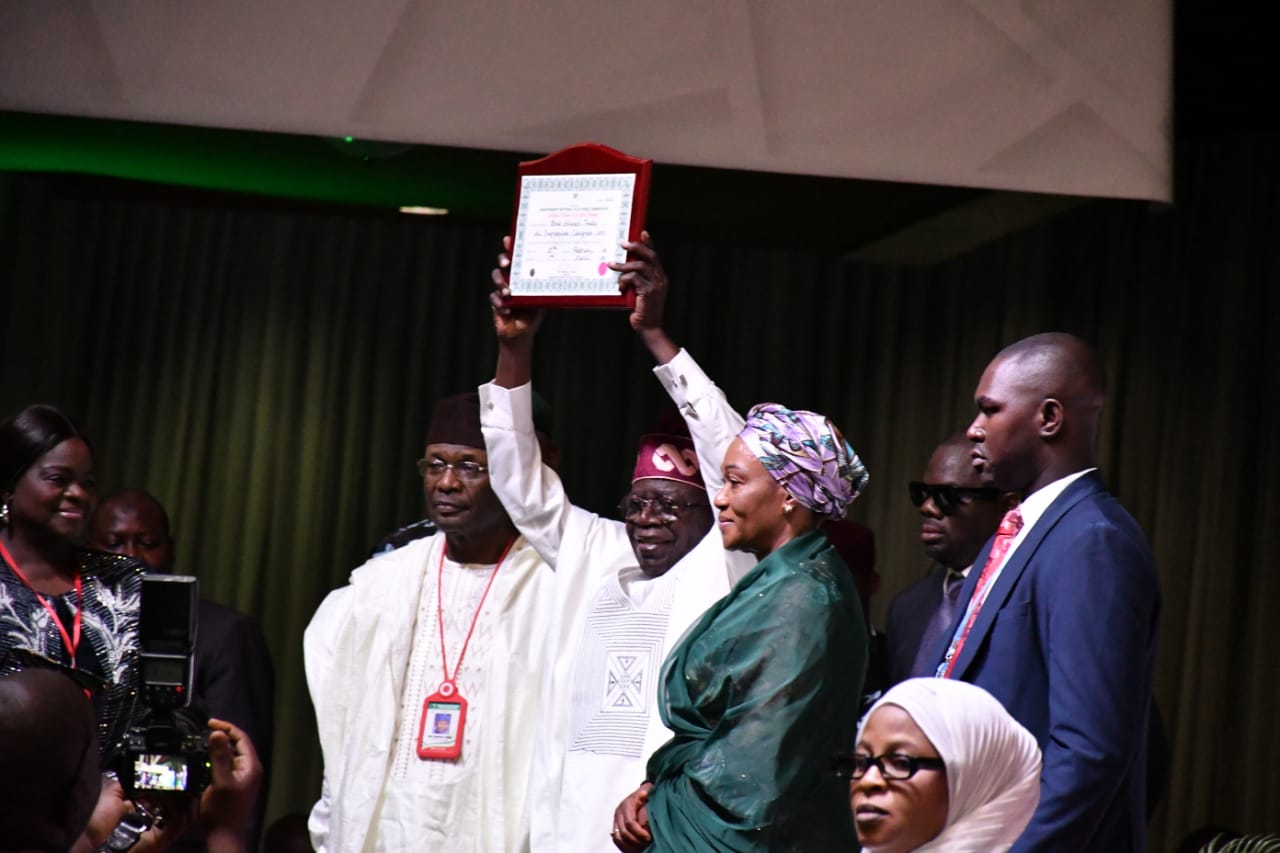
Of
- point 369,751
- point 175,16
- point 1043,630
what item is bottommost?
point 369,751

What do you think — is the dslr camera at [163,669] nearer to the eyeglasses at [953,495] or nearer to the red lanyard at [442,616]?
the red lanyard at [442,616]

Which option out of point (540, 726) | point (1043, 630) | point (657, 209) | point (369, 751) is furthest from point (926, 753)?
point (657, 209)

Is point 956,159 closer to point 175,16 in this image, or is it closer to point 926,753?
point 175,16

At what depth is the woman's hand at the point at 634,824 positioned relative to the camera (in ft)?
11.0

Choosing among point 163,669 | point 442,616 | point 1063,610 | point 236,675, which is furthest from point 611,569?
point 163,669

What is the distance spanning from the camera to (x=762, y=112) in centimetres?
532

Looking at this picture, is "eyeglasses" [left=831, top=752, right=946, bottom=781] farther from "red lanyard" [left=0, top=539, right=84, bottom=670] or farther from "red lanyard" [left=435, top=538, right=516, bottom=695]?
"red lanyard" [left=435, top=538, right=516, bottom=695]

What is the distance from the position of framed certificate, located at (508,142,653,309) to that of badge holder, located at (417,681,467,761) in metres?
1.12

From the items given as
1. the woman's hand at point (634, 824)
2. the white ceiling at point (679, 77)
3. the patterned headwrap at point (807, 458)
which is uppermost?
the white ceiling at point (679, 77)

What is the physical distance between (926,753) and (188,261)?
5.96m

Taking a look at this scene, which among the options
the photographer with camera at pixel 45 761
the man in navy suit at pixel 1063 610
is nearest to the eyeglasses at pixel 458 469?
the man in navy suit at pixel 1063 610

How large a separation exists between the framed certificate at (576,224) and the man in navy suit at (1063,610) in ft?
3.52

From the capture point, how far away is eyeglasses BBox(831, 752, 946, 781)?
98.7 inches

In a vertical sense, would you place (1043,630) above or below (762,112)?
below
